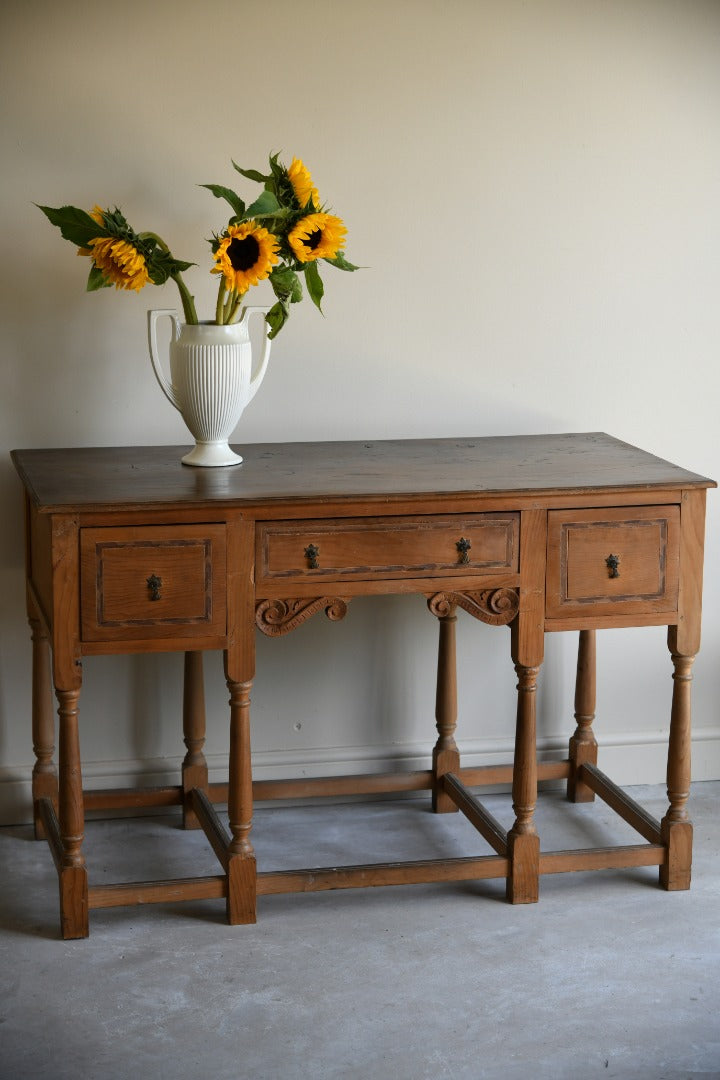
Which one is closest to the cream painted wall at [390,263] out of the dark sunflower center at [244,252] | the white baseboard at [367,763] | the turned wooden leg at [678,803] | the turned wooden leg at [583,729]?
the white baseboard at [367,763]

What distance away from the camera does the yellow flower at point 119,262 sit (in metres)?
2.82

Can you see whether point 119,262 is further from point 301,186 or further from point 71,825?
point 71,825

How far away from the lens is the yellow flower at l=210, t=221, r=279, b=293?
2.76 m

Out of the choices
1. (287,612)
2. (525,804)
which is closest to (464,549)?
(287,612)

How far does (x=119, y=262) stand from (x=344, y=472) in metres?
0.63

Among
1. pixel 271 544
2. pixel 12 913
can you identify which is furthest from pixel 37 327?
pixel 12 913

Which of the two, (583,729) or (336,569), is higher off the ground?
(336,569)

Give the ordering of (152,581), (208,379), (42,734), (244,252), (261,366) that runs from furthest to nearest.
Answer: (42,734), (261,366), (208,379), (244,252), (152,581)

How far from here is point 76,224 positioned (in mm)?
2881

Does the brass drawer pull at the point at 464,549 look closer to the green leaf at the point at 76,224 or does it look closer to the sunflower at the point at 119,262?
the sunflower at the point at 119,262

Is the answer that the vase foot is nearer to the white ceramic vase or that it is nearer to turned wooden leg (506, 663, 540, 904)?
the white ceramic vase

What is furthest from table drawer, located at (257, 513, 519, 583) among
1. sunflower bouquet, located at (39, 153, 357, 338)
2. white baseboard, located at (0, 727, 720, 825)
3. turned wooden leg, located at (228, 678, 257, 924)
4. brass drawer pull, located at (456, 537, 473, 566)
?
white baseboard, located at (0, 727, 720, 825)

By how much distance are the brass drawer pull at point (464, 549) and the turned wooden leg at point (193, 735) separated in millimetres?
778

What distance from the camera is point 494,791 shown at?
3.63 metres
